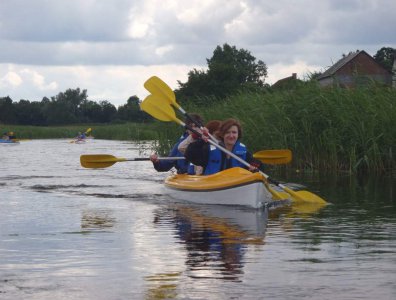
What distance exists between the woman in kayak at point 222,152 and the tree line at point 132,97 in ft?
117

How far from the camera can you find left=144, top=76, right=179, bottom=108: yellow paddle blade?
14.4 meters

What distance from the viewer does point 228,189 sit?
445 inches

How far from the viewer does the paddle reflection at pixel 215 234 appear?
265 inches

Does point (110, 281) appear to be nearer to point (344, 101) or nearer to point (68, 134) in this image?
point (344, 101)

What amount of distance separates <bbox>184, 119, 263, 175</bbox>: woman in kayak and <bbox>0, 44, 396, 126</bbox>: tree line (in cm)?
3557

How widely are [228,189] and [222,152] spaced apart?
2.61 ft

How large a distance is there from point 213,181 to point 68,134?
62063 millimetres

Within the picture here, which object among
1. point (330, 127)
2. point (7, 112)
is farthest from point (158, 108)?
point (7, 112)

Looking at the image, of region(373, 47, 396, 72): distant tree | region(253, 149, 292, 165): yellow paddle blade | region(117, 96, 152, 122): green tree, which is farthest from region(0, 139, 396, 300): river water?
region(117, 96, 152, 122): green tree

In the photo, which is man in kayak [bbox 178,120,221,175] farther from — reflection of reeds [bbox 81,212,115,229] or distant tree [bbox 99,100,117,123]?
distant tree [bbox 99,100,117,123]

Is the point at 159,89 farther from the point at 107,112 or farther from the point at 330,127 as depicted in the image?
the point at 107,112

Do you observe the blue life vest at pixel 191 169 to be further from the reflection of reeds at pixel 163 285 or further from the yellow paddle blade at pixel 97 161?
the reflection of reeds at pixel 163 285

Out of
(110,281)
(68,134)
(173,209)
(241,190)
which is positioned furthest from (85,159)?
(68,134)

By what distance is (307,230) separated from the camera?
9125 mm
